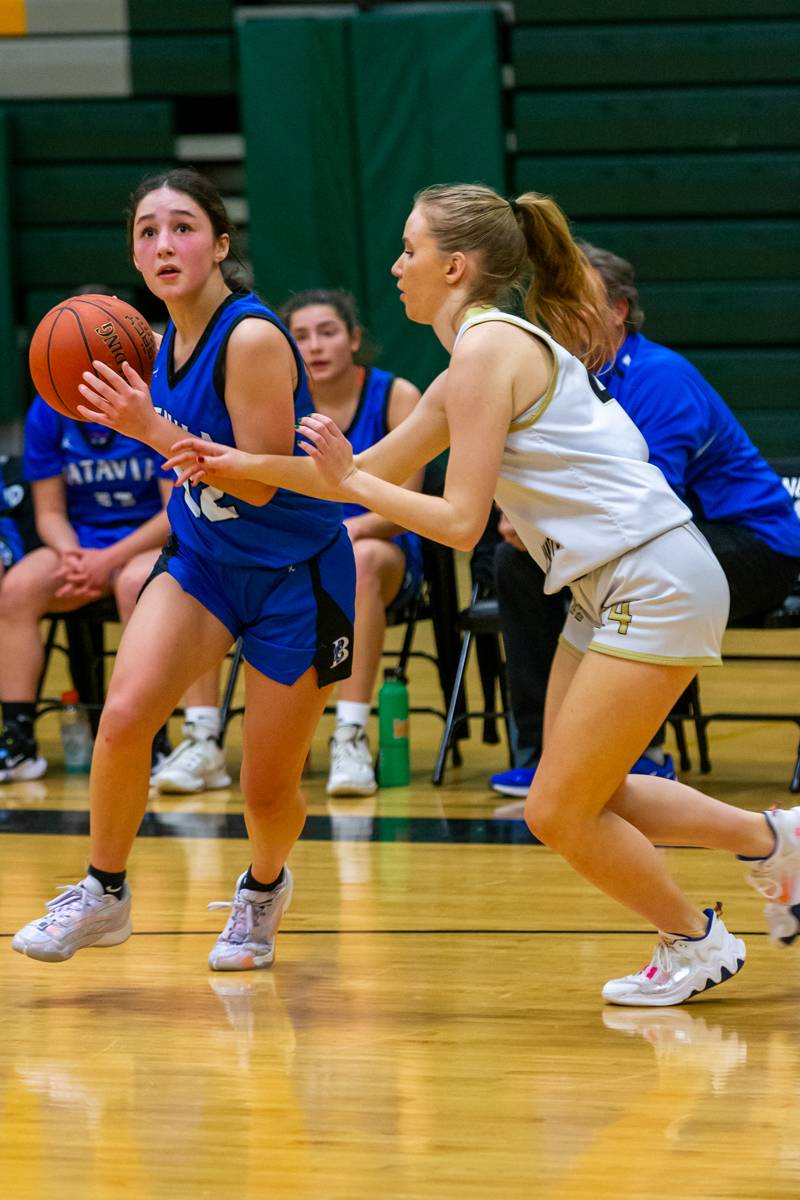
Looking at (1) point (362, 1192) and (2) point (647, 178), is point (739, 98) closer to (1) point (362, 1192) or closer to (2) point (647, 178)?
(2) point (647, 178)

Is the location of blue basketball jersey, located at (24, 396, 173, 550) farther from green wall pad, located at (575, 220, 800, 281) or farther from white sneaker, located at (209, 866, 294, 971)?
green wall pad, located at (575, 220, 800, 281)

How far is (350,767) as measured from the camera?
5070 millimetres

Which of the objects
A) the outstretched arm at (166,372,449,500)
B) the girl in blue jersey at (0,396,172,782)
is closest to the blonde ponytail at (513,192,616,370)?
the outstretched arm at (166,372,449,500)

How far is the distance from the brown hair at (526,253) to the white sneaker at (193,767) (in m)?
2.43

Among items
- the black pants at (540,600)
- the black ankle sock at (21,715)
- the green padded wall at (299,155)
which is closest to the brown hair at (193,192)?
the black pants at (540,600)

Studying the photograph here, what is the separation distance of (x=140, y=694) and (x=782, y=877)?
1237 mm

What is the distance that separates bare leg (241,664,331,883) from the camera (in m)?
3.15

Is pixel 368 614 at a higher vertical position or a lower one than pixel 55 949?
higher

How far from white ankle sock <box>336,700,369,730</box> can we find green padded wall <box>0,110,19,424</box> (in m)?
4.45

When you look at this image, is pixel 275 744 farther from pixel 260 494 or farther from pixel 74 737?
pixel 74 737

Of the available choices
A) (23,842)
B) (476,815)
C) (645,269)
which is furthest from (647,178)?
(23,842)

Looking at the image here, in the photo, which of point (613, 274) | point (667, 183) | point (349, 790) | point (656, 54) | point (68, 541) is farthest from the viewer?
point (667, 183)

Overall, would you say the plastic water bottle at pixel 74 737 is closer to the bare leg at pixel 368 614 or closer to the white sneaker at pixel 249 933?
the bare leg at pixel 368 614

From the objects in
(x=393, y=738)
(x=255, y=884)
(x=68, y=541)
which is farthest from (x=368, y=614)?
(x=255, y=884)
